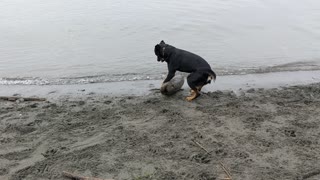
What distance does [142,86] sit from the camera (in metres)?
9.39

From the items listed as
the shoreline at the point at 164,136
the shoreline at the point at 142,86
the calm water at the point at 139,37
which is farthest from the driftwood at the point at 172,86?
the calm water at the point at 139,37

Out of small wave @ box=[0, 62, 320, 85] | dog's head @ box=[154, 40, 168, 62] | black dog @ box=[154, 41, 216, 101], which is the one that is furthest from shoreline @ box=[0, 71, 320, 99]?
dog's head @ box=[154, 40, 168, 62]

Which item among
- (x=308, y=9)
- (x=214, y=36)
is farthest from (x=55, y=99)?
(x=308, y=9)

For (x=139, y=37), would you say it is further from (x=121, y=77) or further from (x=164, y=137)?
(x=164, y=137)

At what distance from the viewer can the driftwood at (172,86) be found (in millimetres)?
8273

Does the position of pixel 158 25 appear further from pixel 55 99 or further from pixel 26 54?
pixel 55 99

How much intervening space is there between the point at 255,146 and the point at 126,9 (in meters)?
11.5

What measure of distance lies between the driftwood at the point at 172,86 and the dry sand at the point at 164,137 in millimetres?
153

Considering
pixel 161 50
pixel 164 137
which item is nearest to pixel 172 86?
pixel 161 50

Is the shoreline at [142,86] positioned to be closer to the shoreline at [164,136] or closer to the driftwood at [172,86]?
the driftwood at [172,86]

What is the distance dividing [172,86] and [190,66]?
1.88 feet

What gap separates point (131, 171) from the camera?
5.25 metres

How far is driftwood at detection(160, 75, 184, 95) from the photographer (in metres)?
8.27

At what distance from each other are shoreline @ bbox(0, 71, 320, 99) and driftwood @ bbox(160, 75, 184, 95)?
0.25m
